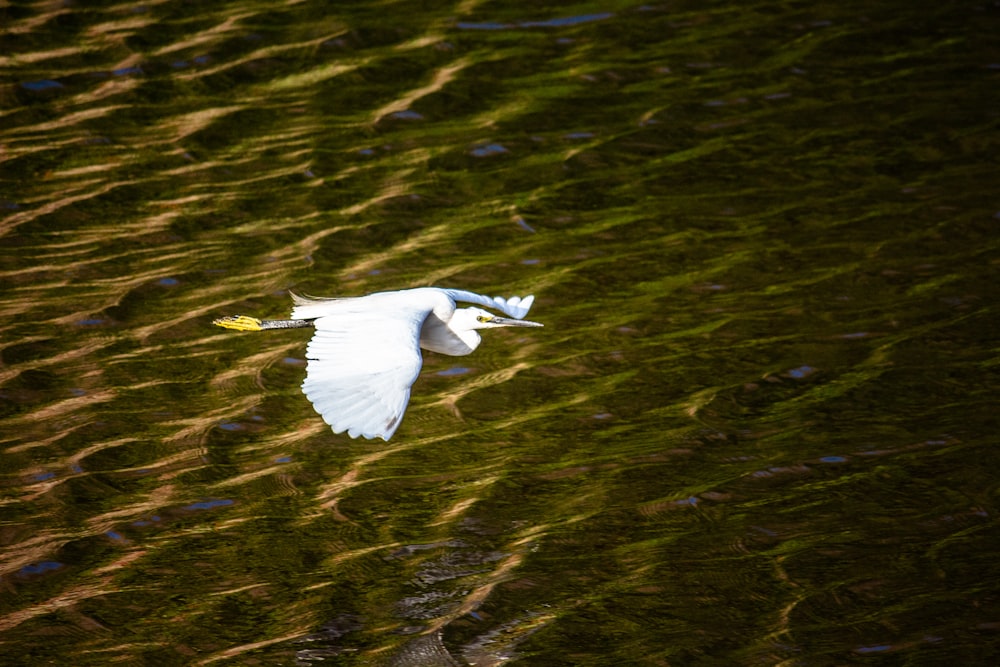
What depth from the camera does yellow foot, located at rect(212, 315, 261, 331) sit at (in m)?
6.54

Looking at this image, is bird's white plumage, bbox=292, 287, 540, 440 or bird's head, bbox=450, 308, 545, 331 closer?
bird's white plumage, bbox=292, 287, 540, 440

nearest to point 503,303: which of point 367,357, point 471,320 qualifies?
point 471,320

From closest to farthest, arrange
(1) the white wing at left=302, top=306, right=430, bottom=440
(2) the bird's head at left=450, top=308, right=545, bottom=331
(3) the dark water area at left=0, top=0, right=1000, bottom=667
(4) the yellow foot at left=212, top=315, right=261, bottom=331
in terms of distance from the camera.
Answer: (1) the white wing at left=302, top=306, right=430, bottom=440, (3) the dark water area at left=0, top=0, right=1000, bottom=667, (2) the bird's head at left=450, top=308, right=545, bottom=331, (4) the yellow foot at left=212, top=315, right=261, bottom=331

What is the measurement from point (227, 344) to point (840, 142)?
440cm

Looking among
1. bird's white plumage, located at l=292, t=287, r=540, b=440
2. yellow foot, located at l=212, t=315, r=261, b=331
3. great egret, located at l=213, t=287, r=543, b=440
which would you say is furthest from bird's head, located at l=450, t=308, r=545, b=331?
yellow foot, located at l=212, t=315, r=261, b=331

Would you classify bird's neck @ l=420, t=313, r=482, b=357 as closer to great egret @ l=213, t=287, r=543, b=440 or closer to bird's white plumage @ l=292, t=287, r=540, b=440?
great egret @ l=213, t=287, r=543, b=440

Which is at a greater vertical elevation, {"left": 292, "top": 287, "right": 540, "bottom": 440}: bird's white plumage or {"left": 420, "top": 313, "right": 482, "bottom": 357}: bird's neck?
{"left": 292, "top": 287, "right": 540, "bottom": 440}: bird's white plumage

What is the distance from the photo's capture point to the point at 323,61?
9781mm

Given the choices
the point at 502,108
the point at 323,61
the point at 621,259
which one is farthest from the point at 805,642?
→ the point at 323,61

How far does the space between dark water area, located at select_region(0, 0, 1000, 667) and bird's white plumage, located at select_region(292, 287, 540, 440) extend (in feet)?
2.86

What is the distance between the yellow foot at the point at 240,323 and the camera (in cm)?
654

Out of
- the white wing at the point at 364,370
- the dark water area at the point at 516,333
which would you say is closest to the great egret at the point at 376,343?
the white wing at the point at 364,370

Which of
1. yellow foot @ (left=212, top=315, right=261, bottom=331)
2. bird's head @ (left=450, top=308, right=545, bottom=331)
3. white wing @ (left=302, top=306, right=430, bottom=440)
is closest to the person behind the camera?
white wing @ (left=302, top=306, right=430, bottom=440)

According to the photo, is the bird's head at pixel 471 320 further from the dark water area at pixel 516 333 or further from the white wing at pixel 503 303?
the dark water area at pixel 516 333
